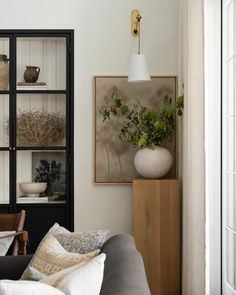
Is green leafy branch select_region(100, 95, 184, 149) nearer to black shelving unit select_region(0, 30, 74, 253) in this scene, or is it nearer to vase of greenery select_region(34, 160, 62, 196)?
black shelving unit select_region(0, 30, 74, 253)

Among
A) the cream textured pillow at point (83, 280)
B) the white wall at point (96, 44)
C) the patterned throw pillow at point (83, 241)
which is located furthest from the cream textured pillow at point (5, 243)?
the cream textured pillow at point (83, 280)

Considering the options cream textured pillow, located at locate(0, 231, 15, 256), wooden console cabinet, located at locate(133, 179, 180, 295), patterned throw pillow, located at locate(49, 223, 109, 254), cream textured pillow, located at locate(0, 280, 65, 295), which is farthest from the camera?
wooden console cabinet, located at locate(133, 179, 180, 295)

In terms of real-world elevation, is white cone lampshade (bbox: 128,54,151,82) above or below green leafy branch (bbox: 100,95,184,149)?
above

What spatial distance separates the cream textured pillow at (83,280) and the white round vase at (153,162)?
3.02 metres

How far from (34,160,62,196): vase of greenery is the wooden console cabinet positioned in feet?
2.91

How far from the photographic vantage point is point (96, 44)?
18.7 feet

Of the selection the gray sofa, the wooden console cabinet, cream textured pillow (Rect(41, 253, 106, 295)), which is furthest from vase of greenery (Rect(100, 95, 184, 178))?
cream textured pillow (Rect(41, 253, 106, 295))

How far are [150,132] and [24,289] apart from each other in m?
3.62

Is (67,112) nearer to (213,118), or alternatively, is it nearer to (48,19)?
(48,19)

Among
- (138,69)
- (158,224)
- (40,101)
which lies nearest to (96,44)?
(138,69)

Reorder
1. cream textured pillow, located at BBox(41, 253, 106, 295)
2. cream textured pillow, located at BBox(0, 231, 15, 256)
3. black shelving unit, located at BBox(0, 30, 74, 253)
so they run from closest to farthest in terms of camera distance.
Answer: cream textured pillow, located at BBox(41, 253, 106, 295) → cream textured pillow, located at BBox(0, 231, 15, 256) → black shelving unit, located at BBox(0, 30, 74, 253)

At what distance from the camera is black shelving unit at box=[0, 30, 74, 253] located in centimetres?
566

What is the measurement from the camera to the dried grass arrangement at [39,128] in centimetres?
571

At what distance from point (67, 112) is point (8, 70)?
671 mm
